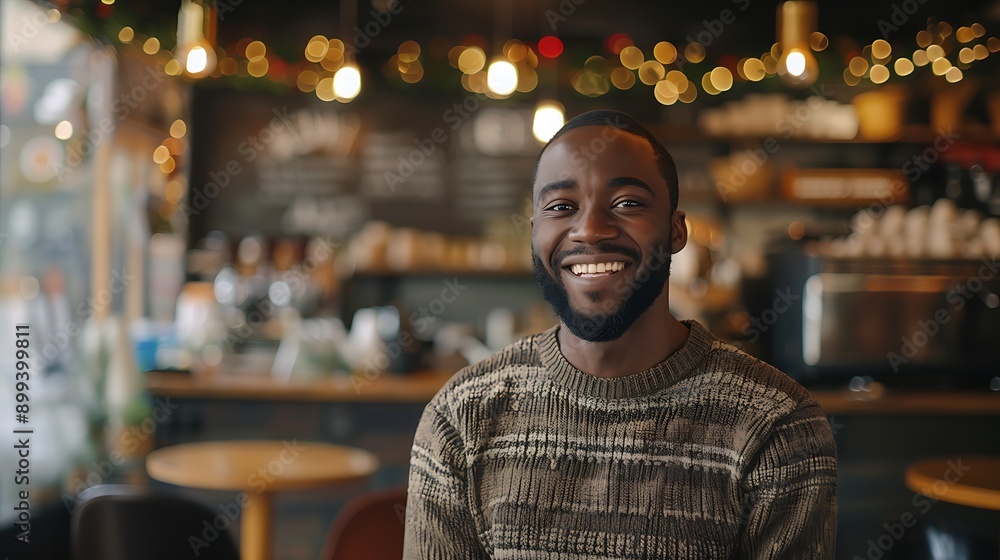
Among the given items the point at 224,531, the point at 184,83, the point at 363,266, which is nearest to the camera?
the point at 224,531

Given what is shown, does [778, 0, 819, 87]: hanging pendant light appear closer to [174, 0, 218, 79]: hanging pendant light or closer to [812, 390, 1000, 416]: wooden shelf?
[812, 390, 1000, 416]: wooden shelf

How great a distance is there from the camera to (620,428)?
129 centimetres

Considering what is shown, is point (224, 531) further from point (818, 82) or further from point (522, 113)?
point (818, 82)

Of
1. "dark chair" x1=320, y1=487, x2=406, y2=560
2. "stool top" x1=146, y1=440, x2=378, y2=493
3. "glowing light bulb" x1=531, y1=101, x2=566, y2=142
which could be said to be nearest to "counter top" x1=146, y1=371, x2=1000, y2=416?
"stool top" x1=146, y1=440, x2=378, y2=493

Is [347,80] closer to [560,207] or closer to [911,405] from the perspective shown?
[911,405]

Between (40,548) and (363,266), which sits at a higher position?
(363,266)

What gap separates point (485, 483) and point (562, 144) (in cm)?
49

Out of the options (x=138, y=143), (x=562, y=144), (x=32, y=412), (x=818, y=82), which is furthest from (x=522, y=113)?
(x=562, y=144)

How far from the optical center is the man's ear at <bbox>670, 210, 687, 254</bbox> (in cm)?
132

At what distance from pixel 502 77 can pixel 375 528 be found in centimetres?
272

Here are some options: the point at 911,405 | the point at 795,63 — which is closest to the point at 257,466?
the point at 795,63

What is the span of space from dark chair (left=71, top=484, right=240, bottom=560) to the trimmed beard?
1.16 metres

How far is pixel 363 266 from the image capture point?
219 inches

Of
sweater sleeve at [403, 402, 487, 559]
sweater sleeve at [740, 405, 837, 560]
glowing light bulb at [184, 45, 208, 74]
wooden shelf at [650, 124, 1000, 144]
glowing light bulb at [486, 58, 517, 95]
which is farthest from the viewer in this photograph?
wooden shelf at [650, 124, 1000, 144]
